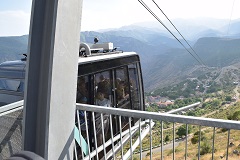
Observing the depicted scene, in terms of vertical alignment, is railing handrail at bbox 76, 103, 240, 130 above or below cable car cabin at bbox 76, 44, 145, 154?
below

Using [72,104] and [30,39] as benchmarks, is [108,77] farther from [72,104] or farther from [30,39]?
[30,39]

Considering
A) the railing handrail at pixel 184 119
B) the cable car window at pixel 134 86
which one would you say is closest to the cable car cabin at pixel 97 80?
the cable car window at pixel 134 86

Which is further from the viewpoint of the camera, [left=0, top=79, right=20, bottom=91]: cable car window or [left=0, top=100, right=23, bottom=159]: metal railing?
[left=0, top=79, right=20, bottom=91]: cable car window

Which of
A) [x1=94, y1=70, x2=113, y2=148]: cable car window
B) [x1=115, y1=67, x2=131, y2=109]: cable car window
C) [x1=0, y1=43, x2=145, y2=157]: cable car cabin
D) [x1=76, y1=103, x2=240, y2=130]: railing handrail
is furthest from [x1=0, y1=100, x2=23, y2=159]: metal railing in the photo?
[x1=115, y1=67, x2=131, y2=109]: cable car window

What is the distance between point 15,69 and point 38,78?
186 cm

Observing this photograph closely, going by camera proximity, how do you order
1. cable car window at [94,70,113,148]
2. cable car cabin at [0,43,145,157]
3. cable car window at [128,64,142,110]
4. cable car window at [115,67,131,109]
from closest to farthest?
cable car cabin at [0,43,145,157]
cable car window at [94,70,113,148]
cable car window at [115,67,131,109]
cable car window at [128,64,142,110]

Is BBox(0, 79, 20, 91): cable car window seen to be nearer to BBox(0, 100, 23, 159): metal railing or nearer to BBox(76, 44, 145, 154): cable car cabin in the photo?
BBox(76, 44, 145, 154): cable car cabin

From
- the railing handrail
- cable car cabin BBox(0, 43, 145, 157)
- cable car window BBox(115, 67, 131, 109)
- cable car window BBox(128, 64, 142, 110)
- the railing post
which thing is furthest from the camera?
cable car window BBox(128, 64, 142, 110)

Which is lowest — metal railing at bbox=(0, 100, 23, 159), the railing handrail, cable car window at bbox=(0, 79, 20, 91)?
metal railing at bbox=(0, 100, 23, 159)

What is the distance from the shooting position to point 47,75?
258cm

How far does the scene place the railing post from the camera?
2.54 meters

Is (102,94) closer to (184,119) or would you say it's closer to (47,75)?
(47,75)

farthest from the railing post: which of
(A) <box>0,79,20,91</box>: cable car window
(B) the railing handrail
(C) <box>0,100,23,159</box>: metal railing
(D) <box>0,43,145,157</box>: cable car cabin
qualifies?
(A) <box>0,79,20,91</box>: cable car window

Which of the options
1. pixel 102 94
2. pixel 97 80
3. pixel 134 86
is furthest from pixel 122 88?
pixel 97 80
